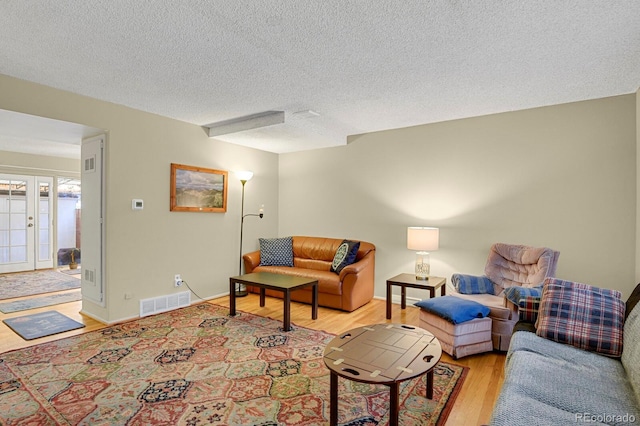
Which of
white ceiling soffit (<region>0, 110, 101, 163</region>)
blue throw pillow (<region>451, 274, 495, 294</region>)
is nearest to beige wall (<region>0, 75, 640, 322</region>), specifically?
white ceiling soffit (<region>0, 110, 101, 163</region>)

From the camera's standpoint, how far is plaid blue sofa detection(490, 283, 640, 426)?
4.50 feet

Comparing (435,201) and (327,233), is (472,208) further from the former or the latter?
(327,233)

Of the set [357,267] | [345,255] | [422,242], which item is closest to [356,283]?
[357,267]

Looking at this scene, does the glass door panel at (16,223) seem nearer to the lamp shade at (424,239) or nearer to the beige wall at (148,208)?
the beige wall at (148,208)

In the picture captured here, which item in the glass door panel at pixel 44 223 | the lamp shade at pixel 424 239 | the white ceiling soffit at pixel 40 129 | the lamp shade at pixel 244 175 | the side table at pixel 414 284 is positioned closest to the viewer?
the white ceiling soffit at pixel 40 129

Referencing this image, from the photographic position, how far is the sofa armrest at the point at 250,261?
510cm

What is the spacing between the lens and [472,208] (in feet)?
13.5

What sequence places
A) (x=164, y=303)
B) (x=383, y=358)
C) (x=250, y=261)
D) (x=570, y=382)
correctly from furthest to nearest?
1. (x=250, y=261)
2. (x=164, y=303)
3. (x=383, y=358)
4. (x=570, y=382)

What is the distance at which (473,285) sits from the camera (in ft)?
11.4

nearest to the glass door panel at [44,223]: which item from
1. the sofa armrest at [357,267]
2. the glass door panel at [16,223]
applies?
the glass door panel at [16,223]

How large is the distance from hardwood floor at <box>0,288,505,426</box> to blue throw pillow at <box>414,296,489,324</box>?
14.5 inches

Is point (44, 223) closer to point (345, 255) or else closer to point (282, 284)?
point (282, 284)

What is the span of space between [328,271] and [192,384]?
8.57 feet

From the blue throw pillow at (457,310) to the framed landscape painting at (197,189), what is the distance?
3.19m
